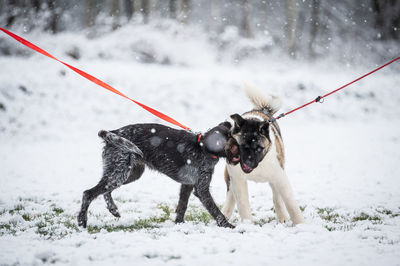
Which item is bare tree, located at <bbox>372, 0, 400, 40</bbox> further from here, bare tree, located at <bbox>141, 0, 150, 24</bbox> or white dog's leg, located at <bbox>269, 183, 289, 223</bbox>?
Answer: white dog's leg, located at <bbox>269, 183, 289, 223</bbox>

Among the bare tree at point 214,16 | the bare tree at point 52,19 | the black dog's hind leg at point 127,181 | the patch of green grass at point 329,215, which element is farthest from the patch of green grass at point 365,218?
the bare tree at point 214,16

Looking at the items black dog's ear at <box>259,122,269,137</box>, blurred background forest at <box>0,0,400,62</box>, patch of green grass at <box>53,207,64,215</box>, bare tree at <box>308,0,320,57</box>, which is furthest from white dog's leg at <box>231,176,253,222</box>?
bare tree at <box>308,0,320,57</box>

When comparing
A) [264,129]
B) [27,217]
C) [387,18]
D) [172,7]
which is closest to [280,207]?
[264,129]

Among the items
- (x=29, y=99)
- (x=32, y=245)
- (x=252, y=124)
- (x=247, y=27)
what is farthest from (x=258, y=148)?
(x=247, y=27)

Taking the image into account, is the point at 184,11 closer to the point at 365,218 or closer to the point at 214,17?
the point at 214,17

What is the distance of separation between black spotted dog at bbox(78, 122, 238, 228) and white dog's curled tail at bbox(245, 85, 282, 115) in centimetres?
85

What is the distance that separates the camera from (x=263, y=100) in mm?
4520

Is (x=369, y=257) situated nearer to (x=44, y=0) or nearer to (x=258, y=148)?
(x=258, y=148)

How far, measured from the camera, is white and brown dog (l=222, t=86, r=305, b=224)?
348 cm

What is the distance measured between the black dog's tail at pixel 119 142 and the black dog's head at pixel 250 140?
1163 mm

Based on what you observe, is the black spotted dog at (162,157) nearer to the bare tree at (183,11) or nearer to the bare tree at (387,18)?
the bare tree at (183,11)

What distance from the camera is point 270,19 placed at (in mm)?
28125

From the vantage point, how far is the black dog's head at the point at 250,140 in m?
3.44

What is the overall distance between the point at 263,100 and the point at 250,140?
1.20 meters
